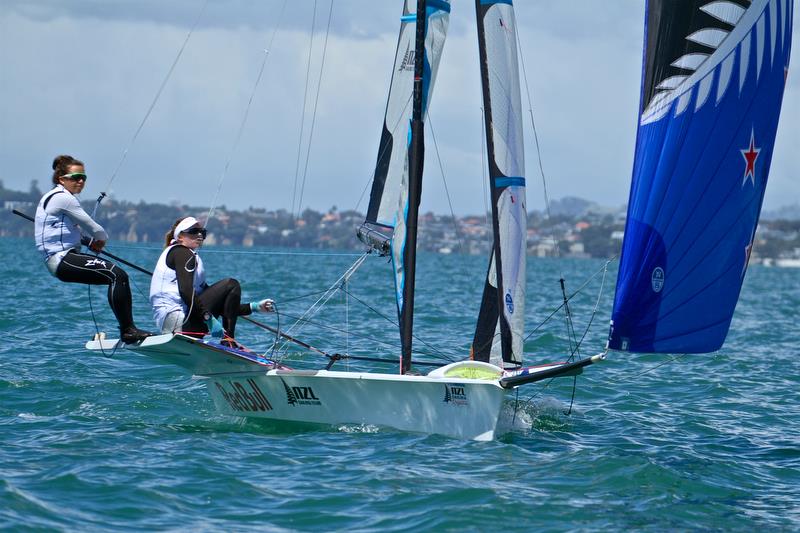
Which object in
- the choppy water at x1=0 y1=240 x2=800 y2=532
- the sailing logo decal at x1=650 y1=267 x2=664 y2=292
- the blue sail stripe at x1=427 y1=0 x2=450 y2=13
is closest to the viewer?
the choppy water at x1=0 y1=240 x2=800 y2=532

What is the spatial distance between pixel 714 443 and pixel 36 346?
9.01 metres

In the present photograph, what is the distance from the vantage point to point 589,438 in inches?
391

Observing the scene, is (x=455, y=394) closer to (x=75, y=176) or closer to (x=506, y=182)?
(x=506, y=182)

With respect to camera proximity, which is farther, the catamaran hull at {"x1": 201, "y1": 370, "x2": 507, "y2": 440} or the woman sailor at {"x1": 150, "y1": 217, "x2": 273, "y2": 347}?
the woman sailor at {"x1": 150, "y1": 217, "x2": 273, "y2": 347}

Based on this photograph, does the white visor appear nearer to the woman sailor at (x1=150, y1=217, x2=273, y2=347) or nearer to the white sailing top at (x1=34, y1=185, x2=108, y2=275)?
the woman sailor at (x1=150, y1=217, x2=273, y2=347)

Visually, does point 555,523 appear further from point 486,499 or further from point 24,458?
point 24,458

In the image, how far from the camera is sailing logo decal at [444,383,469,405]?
9.16m

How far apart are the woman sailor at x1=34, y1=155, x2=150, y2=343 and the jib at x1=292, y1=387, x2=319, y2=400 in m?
1.73

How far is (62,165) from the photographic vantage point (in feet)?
30.7

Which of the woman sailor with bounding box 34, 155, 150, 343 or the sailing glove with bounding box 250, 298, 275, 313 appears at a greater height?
the woman sailor with bounding box 34, 155, 150, 343

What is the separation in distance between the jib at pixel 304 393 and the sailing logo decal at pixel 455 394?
1241 mm

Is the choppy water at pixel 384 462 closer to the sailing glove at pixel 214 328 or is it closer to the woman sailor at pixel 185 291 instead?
the sailing glove at pixel 214 328

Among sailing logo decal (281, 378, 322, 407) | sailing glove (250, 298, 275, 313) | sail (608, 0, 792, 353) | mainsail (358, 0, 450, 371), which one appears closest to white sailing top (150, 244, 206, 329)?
sailing glove (250, 298, 275, 313)

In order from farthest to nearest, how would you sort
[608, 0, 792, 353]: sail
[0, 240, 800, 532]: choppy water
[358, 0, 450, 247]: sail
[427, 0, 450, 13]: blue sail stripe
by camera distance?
[358, 0, 450, 247]: sail
[427, 0, 450, 13]: blue sail stripe
[608, 0, 792, 353]: sail
[0, 240, 800, 532]: choppy water
